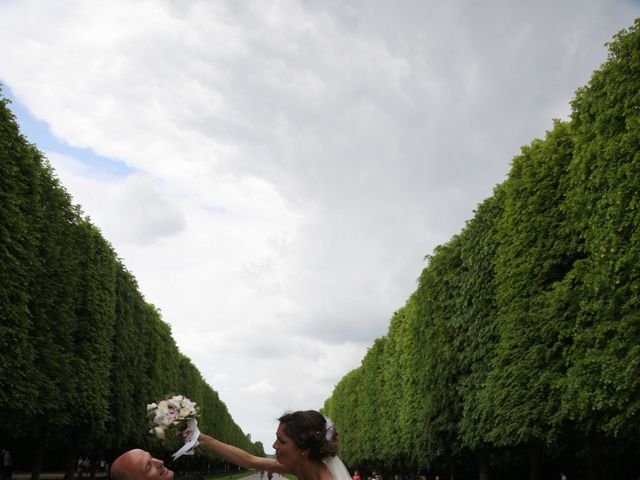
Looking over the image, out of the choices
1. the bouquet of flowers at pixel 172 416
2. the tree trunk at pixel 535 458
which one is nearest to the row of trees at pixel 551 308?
the tree trunk at pixel 535 458

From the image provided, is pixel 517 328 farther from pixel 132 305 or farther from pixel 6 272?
pixel 132 305

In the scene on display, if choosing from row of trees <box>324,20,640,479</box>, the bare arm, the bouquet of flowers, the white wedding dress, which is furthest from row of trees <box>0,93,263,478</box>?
the white wedding dress

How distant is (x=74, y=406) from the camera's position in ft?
111

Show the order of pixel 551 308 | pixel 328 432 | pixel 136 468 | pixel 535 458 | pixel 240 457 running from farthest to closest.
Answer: pixel 535 458, pixel 551 308, pixel 240 457, pixel 328 432, pixel 136 468

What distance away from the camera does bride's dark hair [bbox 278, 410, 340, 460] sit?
199 inches

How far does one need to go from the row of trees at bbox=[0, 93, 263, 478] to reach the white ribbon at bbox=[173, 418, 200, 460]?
20.3 meters

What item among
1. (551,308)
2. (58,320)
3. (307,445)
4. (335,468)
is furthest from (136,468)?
(58,320)

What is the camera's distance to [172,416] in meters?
6.69

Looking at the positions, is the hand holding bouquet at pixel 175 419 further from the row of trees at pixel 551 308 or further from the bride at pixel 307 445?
the row of trees at pixel 551 308

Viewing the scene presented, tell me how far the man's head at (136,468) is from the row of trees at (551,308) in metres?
16.2

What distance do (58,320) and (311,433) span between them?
28.8 metres

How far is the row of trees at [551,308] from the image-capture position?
19750 mm

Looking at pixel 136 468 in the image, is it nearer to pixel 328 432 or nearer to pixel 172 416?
pixel 328 432

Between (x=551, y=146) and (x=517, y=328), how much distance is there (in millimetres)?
6241
